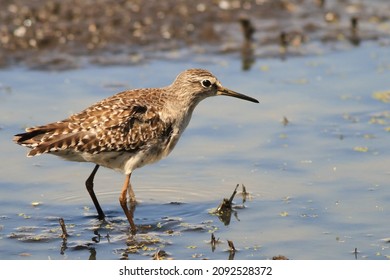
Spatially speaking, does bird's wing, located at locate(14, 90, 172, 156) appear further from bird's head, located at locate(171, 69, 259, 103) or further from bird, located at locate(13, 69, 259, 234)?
bird's head, located at locate(171, 69, 259, 103)

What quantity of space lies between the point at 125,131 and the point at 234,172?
2.01 metres

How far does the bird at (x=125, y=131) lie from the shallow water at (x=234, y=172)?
22.9 inches

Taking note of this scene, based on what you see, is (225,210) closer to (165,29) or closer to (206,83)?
(206,83)

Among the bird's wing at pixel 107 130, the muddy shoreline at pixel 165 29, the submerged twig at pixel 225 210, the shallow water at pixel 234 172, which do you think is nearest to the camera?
the shallow water at pixel 234 172

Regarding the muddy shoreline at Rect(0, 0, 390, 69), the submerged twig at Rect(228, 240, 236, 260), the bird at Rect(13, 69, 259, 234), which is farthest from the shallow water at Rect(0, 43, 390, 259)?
the bird at Rect(13, 69, 259, 234)

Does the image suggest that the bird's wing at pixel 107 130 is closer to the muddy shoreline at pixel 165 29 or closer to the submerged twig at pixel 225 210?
the submerged twig at pixel 225 210

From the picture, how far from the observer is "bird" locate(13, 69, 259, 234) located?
1086 cm

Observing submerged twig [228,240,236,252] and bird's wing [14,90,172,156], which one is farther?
bird's wing [14,90,172,156]

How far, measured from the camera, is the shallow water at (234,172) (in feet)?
34.9

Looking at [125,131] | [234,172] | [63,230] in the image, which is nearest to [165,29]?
[234,172]

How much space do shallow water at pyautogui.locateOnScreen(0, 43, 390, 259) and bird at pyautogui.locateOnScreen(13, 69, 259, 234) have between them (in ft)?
1.91

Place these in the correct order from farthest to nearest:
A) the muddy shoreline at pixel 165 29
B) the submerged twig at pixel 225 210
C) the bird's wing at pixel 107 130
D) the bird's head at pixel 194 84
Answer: the muddy shoreline at pixel 165 29 → the bird's head at pixel 194 84 → the submerged twig at pixel 225 210 → the bird's wing at pixel 107 130

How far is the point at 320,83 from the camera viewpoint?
50.8ft

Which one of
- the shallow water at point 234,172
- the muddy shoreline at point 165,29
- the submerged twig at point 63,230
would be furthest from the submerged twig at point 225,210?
the muddy shoreline at point 165,29
